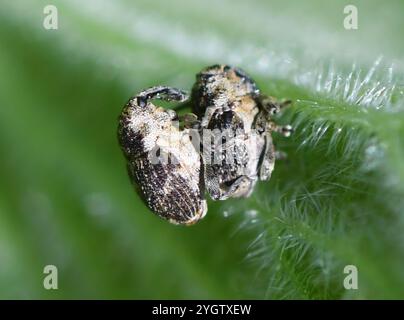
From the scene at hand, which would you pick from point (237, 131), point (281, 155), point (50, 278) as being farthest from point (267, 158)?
point (50, 278)

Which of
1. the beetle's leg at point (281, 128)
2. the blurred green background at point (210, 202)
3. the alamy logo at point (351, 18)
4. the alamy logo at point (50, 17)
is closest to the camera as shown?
the blurred green background at point (210, 202)

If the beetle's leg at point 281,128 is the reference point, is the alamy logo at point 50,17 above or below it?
above

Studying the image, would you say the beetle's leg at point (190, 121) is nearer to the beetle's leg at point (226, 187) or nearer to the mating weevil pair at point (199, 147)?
the mating weevil pair at point (199, 147)

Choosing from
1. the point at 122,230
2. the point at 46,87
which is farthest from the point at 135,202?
the point at 46,87

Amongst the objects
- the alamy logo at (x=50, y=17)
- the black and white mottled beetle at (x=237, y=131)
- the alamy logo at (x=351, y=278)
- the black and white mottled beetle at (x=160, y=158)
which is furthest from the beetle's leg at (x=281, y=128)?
the alamy logo at (x=50, y=17)

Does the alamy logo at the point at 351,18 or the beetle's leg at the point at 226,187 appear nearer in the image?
the beetle's leg at the point at 226,187

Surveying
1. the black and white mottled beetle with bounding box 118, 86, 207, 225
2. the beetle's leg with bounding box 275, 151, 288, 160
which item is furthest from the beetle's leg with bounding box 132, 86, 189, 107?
the beetle's leg with bounding box 275, 151, 288, 160

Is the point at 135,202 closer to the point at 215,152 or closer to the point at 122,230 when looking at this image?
the point at 122,230
